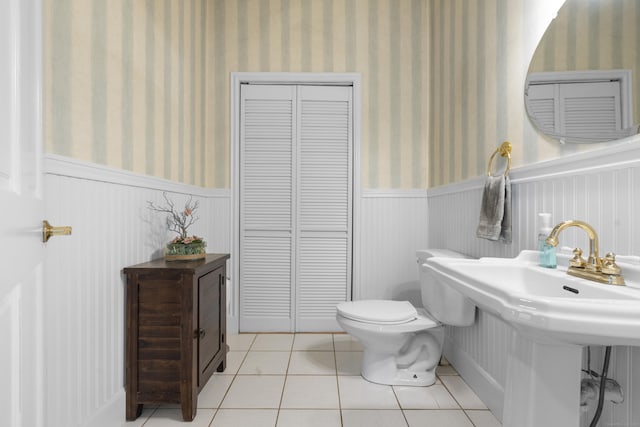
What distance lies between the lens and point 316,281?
9.73 ft

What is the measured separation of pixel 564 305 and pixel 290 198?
2.39 meters

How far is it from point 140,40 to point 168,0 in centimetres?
54

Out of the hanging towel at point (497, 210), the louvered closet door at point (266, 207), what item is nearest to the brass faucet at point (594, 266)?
the hanging towel at point (497, 210)

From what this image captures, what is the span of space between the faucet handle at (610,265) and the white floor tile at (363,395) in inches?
48.4

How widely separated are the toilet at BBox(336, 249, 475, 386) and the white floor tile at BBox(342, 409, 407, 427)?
11.4 inches

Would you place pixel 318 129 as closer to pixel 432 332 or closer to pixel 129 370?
pixel 432 332

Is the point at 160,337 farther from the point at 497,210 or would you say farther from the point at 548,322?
the point at 497,210

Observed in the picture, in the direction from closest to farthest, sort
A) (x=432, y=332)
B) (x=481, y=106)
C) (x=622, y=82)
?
(x=622, y=82)
(x=481, y=106)
(x=432, y=332)

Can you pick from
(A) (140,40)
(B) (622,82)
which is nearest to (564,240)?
(B) (622,82)

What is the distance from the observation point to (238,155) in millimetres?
2943

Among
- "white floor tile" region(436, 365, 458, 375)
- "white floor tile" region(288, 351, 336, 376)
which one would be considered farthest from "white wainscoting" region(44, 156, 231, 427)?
"white floor tile" region(436, 365, 458, 375)

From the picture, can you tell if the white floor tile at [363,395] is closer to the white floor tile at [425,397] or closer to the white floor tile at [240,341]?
the white floor tile at [425,397]

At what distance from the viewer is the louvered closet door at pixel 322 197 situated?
2953 millimetres

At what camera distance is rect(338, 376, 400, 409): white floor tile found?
1848mm
